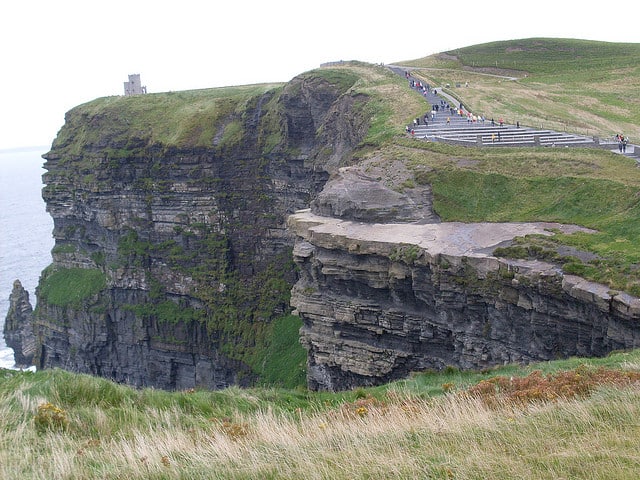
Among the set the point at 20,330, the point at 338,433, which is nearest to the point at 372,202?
the point at 338,433

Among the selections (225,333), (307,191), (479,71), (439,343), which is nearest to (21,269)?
(225,333)

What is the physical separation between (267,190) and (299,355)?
59.5 feet

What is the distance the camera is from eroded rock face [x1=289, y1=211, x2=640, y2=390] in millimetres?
25203

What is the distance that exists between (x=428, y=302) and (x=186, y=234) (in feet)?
140

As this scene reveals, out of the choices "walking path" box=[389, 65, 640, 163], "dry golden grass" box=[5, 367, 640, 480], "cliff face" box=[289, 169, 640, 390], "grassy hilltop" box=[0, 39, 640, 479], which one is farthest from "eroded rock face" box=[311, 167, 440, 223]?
"dry golden grass" box=[5, 367, 640, 480]

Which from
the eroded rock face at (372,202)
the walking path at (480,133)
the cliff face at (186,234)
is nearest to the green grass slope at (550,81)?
the walking path at (480,133)

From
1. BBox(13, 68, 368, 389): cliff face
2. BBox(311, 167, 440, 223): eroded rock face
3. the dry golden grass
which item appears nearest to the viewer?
the dry golden grass

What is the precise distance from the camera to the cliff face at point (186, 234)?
2552 inches

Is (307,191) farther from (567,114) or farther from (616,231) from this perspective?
(616,231)

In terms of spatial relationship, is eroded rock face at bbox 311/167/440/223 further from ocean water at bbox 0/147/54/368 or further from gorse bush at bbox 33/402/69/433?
ocean water at bbox 0/147/54/368

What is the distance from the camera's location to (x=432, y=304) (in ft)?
102

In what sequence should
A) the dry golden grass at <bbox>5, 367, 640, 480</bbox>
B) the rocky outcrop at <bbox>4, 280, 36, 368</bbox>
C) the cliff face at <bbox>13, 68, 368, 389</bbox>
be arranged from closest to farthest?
the dry golden grass at <bbox>5, 367, 640, 480</bbox>
the cliff face at <bbox>13, 68, 368, 389</bbox>
the rocky outcrop at <bbox>4, 280, 36, 368</bbox>

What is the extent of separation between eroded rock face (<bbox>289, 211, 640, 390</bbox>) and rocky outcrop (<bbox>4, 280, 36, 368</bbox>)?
5773 cm

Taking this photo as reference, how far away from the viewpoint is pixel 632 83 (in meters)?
81.6
